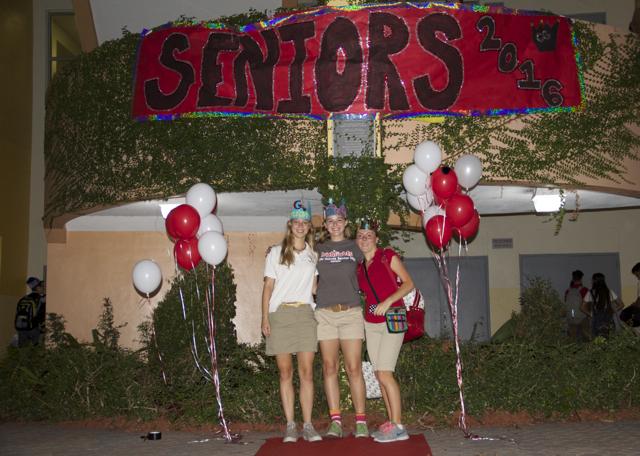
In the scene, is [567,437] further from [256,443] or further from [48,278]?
[48,278]

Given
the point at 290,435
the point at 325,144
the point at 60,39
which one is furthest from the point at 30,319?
the point at 60,39

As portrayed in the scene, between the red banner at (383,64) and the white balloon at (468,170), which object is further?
the red banner at (383,64)

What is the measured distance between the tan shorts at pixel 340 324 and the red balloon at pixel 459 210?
1318 mm

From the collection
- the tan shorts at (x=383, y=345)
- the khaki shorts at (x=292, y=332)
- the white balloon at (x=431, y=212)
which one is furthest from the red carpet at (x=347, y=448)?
the white balloon at (x=431, y=212)

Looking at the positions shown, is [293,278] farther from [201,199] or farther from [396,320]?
[201,199]

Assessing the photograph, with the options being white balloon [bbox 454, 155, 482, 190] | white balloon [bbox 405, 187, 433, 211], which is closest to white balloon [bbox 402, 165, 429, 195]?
white balloon [bbox 405, 187, 433, 211]

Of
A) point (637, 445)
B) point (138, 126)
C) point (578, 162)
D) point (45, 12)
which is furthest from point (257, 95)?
point (45, 12)

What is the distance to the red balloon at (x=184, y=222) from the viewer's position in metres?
6.63

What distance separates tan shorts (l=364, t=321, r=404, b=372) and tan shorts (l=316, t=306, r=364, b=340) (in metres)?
0.10

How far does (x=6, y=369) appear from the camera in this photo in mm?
8203

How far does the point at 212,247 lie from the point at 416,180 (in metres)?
2.19

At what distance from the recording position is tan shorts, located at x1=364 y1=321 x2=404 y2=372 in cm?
595

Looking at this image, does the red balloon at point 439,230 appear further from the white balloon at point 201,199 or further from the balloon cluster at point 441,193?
the white balloon at point 201,199

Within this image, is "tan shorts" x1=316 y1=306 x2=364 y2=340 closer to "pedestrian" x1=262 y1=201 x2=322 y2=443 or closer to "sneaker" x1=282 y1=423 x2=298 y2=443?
"pedestrian" x1=262 y1=201 x2=322 y2=443
